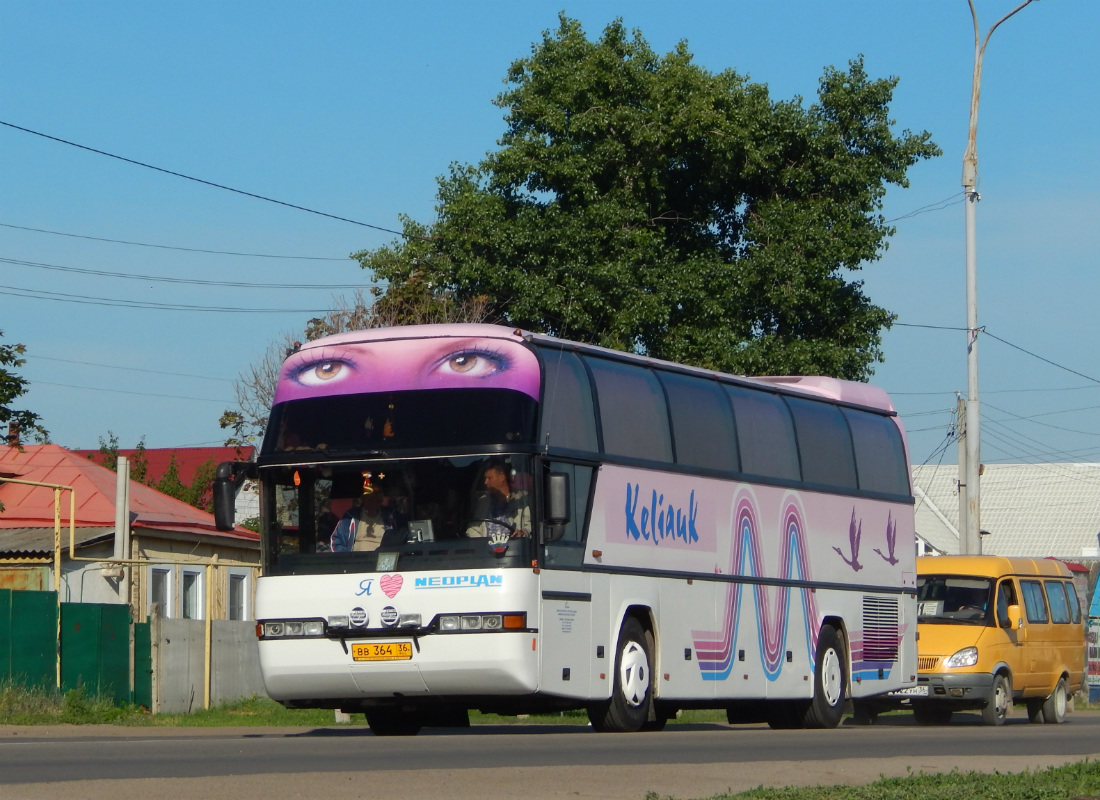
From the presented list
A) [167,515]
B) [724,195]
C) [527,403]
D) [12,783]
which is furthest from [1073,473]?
[12,783]

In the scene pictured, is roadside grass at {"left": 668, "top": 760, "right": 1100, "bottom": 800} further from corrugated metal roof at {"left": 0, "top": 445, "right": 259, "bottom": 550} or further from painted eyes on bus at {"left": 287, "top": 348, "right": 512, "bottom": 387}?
corrugated metal roof at {"left": 0, "top": 445, "right": 259, "bottom": 550}

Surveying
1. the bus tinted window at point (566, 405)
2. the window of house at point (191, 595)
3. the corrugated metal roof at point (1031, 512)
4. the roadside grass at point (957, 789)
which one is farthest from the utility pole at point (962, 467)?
the corrugated metal roof at point (1031, 512)

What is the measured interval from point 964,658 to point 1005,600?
1.41 metres

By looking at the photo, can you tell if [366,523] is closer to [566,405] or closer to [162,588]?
[566,405]

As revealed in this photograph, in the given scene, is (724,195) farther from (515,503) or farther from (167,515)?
(515,503)

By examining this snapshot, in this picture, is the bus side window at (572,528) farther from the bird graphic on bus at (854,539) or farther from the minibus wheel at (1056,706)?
the minibus wheel at (1056,706)

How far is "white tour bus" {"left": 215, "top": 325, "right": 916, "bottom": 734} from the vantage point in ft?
47.3

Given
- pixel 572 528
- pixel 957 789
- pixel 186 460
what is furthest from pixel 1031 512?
pixel 957 789

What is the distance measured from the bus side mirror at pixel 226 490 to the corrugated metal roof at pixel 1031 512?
60.2 meters

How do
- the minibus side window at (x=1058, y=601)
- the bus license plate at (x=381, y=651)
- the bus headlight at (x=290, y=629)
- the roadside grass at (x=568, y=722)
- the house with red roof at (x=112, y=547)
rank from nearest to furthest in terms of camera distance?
the roadside grass at (x=568, y=722), the bus license plate at (x=381, y=651), the bus headlight at (x=290, y=629), the minibus side window at (x=1058, y=601), the house with red roof at (x=112, y=547)

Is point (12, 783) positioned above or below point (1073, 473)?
below

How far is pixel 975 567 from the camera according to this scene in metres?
24.4

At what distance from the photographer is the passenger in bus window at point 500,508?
14.4m

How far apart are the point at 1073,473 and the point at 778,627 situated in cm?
6291
